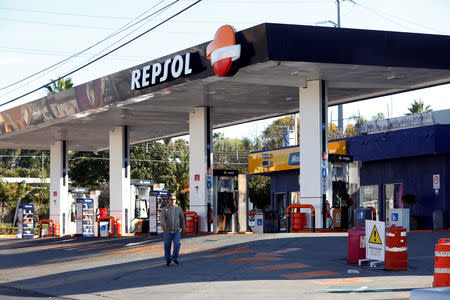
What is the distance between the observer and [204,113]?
1142 inches

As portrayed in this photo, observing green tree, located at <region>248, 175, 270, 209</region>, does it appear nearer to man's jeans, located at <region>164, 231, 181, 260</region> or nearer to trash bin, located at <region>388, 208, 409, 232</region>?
trash bin, located at <region>388, 208, 409, 232</region>

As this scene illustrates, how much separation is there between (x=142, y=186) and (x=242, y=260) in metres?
19.3

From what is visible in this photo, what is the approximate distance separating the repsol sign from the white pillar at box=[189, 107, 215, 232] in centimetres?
407

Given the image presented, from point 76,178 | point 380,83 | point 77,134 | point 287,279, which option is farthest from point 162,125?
point 76,178

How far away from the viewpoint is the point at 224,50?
2138 centimetres

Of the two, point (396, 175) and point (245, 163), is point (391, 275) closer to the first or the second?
point (396, 175)

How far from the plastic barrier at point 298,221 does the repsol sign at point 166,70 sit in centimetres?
618

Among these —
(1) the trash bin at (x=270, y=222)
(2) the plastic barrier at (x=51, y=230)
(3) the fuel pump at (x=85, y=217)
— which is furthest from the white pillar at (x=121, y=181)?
(1) the trash bin at (x=270, y=222)

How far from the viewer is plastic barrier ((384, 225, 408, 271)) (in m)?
14.9

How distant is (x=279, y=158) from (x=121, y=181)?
33.4ft

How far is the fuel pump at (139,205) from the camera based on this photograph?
111 feet

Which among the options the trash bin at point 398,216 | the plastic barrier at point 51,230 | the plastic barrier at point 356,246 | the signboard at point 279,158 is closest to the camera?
the plastic barrier at point 356,246

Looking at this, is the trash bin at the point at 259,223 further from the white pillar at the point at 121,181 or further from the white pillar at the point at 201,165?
the white pillar at the point at 121,181

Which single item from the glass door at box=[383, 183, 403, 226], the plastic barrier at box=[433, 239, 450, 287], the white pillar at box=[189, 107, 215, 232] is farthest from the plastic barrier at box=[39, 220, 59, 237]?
the plastic barrier at box=[433, 239, 450, 287]
